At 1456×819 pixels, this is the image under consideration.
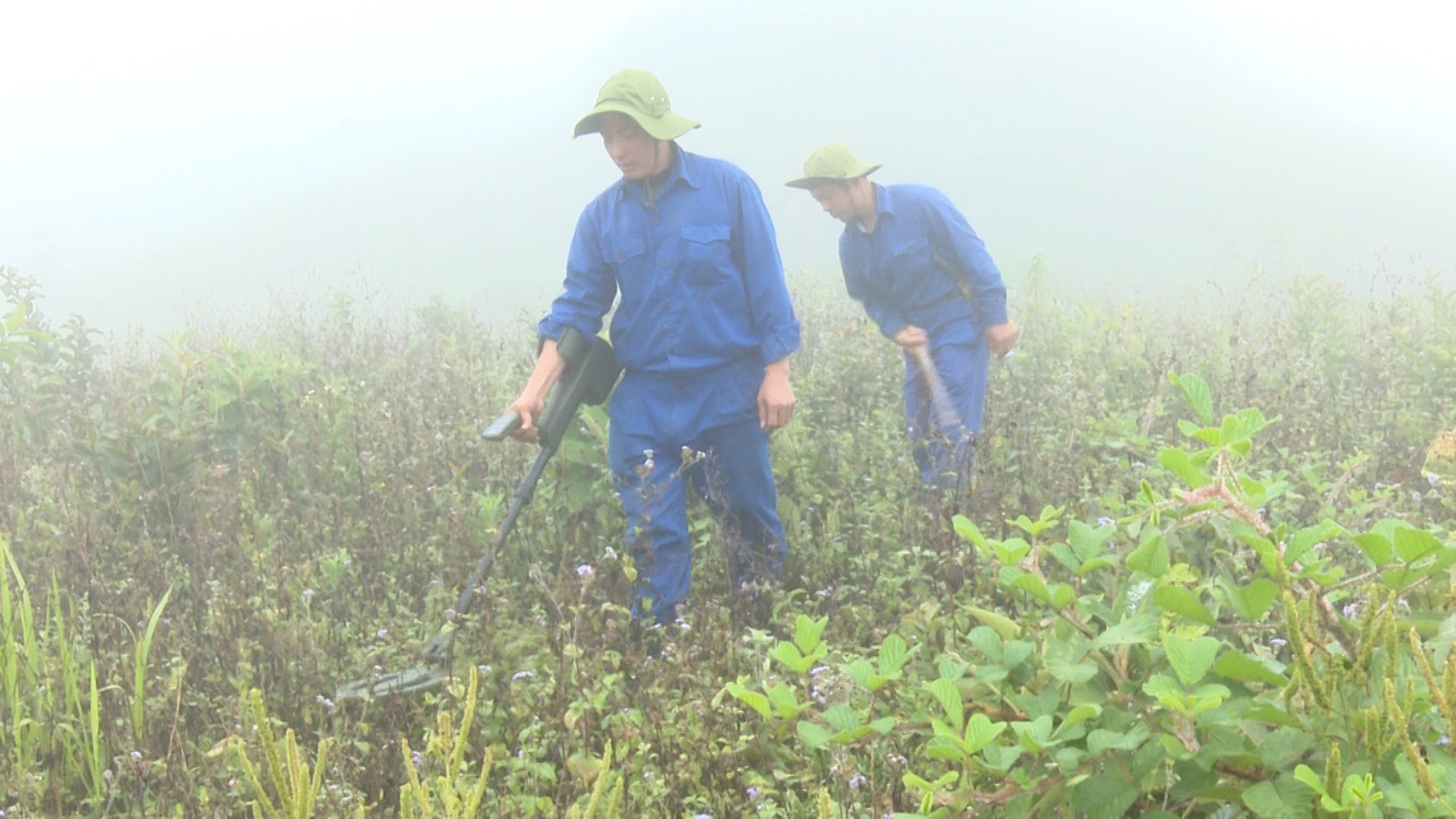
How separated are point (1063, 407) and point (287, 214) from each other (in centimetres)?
2931

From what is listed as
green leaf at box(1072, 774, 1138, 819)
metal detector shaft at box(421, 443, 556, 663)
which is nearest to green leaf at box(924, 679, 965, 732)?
green leaf at box(1072, 774, 1138, 819)

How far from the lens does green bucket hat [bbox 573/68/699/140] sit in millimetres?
3537

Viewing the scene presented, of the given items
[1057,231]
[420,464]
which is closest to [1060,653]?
[420,464]

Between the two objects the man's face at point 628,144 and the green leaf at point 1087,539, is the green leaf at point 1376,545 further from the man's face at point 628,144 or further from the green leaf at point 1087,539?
A: the man's face at point 628,144

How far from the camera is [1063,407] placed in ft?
18.5

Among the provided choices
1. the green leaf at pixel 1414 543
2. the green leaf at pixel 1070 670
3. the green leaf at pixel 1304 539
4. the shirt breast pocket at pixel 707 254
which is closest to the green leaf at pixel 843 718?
the green leaf at pixel 1070 670

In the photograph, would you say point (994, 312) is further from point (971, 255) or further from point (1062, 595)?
point (1062, 595)

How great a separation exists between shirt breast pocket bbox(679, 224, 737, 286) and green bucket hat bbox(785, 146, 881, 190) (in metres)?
1.23

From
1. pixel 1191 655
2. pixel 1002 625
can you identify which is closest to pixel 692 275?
pixel 1002 625

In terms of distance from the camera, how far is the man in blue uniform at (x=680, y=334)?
12.4 feet

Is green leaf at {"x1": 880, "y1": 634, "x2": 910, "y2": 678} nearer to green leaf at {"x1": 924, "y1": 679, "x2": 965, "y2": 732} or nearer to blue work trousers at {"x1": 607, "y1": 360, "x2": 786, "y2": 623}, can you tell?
green leaf at {"x1": 924, "y1": 679, "x2": 965, "y2": 732}

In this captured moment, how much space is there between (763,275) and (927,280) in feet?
5.01

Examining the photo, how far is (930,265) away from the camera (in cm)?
512

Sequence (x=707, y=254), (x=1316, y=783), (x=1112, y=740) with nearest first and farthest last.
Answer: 1. (x=1316, y=783)
2. (x=1112, y=740)
3. (x=707, y=254)
